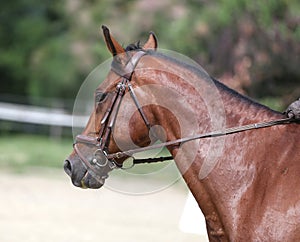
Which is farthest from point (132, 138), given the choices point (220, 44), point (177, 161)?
point (220, 44)

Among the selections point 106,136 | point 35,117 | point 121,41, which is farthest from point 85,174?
point 121,41

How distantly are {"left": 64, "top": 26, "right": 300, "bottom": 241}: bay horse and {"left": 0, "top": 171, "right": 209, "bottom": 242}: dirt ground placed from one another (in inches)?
179

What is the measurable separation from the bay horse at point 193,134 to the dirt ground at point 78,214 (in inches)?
179

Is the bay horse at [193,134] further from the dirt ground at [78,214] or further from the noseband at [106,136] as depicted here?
the dirt ground at [78,214]

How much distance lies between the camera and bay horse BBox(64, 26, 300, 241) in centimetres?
441

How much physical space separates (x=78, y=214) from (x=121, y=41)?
19658 mm

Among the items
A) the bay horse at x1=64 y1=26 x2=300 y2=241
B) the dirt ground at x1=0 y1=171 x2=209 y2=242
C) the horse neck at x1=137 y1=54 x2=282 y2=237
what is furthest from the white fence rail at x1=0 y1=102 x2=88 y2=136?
the horse neck at x1=137 y1=54 x2=282 y2=237

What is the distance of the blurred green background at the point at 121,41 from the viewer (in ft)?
50.1

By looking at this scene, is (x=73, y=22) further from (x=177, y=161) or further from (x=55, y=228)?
(x=177, y=161)

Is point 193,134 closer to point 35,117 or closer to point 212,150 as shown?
point 212,150

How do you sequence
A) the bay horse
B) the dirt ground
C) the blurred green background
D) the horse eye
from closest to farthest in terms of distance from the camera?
the bay horse
the horse eye
the dirt ground
the blurred green background

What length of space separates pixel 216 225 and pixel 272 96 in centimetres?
1112

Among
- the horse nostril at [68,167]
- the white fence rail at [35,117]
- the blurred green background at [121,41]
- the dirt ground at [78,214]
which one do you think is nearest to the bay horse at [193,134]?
the horse nostril at [68,167]

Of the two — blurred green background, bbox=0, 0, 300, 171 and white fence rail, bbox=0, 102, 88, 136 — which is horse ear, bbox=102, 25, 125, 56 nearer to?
blurred green background, bbox=0, 0, 300, 171
